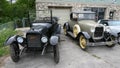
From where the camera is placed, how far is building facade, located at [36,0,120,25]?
2020cm

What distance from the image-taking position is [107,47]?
9.66 metres

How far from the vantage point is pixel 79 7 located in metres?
21.2

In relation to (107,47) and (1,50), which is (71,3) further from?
(1,50)

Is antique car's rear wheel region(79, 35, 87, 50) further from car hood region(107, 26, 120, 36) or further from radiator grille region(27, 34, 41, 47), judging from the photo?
radiator grille region(27, 34, 41, 47)

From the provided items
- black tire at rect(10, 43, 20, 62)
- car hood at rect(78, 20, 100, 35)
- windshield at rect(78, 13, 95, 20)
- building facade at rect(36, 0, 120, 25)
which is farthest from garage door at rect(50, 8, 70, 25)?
black tire at rect(10, 43, 20, 62)

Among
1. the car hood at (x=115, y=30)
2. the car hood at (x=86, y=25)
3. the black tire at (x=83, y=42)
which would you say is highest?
the car hood at (x=86, y=25)

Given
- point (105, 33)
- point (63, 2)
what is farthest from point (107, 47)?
point (63, 2)

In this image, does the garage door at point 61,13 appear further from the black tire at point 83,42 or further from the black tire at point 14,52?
the black tire at point 14,52

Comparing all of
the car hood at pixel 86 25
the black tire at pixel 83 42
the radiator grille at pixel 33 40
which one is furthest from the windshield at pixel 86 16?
the radiator grille at pixel 33 40

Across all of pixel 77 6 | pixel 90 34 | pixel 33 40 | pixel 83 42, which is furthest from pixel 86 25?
pixel 77 6

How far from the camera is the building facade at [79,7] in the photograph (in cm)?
2020

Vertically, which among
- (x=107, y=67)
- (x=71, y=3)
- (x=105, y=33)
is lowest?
(x=107, y=67)

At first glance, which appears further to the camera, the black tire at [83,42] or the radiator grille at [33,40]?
the black tire at [83,42]

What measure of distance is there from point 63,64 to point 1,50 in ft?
11.9
